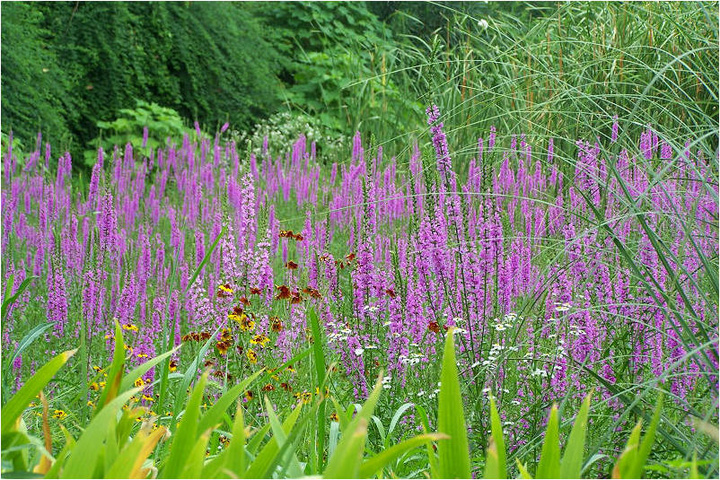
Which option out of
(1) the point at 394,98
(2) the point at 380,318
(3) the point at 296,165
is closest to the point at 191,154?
(3) the point at 296,165

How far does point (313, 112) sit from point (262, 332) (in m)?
9.73

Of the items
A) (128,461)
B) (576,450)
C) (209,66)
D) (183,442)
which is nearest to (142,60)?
(209,66)

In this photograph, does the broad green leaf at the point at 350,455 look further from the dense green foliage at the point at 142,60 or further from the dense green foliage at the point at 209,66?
the dense green foliage at the point at 142,60

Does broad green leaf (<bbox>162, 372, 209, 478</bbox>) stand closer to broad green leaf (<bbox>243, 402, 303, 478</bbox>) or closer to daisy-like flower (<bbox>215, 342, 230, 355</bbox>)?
broad green leaf (<bbox>243, 402, 303, 478</bbox>)

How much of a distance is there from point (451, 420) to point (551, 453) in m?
0.19

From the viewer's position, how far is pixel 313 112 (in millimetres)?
12953

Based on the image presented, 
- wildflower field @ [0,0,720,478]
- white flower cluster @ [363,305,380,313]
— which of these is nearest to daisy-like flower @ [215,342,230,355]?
wildflower field @ [0,0,720,478]

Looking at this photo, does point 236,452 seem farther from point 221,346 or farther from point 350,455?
point 221,346

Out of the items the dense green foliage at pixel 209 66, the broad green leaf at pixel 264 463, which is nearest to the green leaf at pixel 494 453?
the broad green leaf at pixel 264 463

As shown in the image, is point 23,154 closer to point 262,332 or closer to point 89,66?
point 89,66

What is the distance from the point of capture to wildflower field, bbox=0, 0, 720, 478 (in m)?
1.60

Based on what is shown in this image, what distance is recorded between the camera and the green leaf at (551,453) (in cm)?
154

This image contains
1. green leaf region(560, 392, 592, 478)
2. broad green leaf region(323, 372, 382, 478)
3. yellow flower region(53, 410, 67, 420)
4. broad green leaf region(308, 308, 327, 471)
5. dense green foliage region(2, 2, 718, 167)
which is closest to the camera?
broad green leaf region(323, 372, 382, 478)

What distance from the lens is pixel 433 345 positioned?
3244mm
